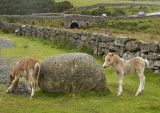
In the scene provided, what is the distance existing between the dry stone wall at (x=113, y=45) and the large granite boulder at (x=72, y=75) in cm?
527

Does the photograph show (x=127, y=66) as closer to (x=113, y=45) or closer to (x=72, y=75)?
(x=72, y=75)

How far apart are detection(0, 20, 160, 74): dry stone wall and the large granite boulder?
527cm

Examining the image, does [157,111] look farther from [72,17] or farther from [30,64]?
[72,17]

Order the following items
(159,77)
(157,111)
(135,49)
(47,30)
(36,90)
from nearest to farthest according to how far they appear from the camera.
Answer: (157,111) < (36,90) < (159,77) < (135,49) < (47,30)

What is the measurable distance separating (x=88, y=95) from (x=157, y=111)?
2925 mm

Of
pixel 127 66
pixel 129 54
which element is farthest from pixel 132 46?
pixel 127 66

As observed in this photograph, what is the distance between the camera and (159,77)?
14.4 m

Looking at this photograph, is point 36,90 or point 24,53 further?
point 24,53

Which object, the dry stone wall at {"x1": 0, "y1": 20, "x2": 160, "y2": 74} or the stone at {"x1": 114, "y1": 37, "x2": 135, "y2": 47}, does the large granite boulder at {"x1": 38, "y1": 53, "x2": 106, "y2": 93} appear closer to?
the dry stone wall at {"x1": 0, "y1": 20, "x2": 160, "y2": 74}

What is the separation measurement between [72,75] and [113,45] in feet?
28.2

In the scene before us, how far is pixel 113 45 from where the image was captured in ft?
61.2

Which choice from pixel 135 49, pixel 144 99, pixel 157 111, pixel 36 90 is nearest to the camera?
pixel 157 111

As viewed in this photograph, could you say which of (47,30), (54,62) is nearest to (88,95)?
(54,62)

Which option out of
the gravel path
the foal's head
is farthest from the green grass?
the foal's head
